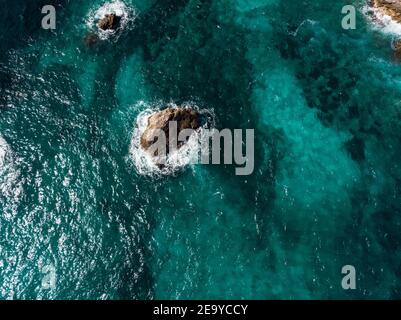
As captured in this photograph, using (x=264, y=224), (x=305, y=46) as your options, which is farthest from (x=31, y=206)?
(x=305, y=46)

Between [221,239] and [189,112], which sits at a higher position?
[189,112]

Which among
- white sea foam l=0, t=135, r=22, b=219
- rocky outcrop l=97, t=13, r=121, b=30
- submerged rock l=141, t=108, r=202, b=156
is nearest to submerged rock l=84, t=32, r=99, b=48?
rocky outcrop l=97, t=13, r=121, b=30

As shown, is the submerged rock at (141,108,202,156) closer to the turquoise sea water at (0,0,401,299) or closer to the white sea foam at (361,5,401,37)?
the turquoise sea water at (0,0,401,299)

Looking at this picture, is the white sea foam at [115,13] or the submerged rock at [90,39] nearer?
the submerged rock at [90,39]

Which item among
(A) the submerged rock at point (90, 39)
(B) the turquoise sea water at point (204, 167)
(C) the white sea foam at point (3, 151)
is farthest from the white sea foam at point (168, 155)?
(A) the submerged rock at point (90, 39)

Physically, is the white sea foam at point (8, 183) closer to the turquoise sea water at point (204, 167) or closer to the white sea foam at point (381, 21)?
the turquoise sea water at point (204, 167)
